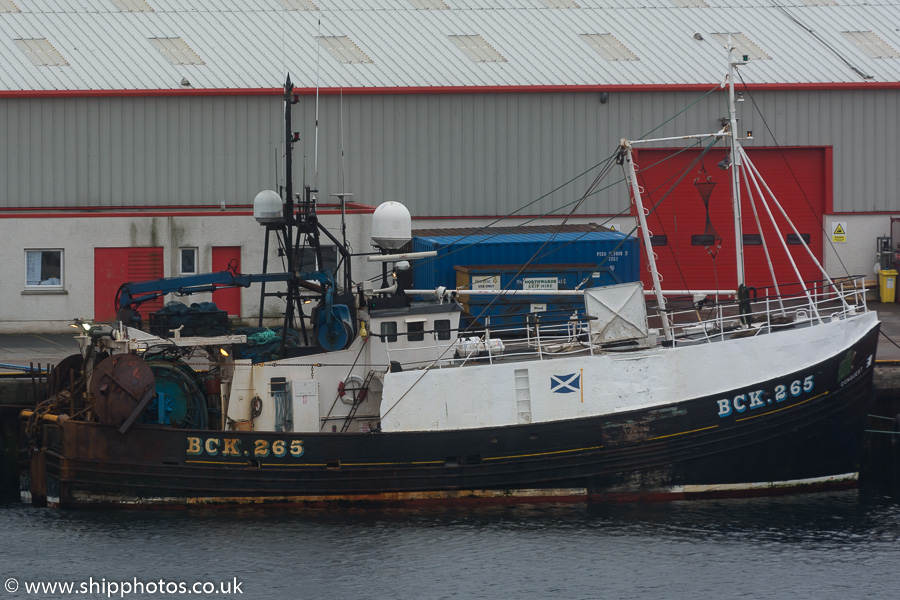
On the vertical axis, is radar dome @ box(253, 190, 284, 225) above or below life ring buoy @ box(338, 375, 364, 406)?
above

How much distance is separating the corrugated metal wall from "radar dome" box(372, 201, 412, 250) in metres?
10.5

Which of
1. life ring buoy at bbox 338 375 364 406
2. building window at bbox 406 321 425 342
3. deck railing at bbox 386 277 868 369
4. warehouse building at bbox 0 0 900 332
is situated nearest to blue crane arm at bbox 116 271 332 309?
building window at bbox 406 321 425 342

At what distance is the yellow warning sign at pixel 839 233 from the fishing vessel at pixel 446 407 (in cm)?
1224

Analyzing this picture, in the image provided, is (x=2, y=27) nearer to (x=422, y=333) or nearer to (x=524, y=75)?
(x=524, y=75)

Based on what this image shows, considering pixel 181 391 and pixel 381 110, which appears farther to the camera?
pixel 381 110

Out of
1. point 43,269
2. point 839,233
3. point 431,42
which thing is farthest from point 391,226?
point 839,233

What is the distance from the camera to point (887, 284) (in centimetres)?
3086

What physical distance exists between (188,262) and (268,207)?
30.9 ft

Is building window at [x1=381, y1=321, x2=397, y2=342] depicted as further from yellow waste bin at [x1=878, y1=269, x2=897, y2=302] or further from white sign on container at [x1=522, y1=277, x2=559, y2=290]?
yellow waste bin at [x1=878, y1=269, x2=897, y2=302]

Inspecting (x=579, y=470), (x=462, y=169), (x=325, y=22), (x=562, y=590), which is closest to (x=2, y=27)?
(x=325, y=22)

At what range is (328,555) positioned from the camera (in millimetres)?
17234

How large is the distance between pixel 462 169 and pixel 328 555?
51.0 ft

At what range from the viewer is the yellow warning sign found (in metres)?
31.5

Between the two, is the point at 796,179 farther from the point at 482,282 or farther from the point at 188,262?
the point at 188,262
